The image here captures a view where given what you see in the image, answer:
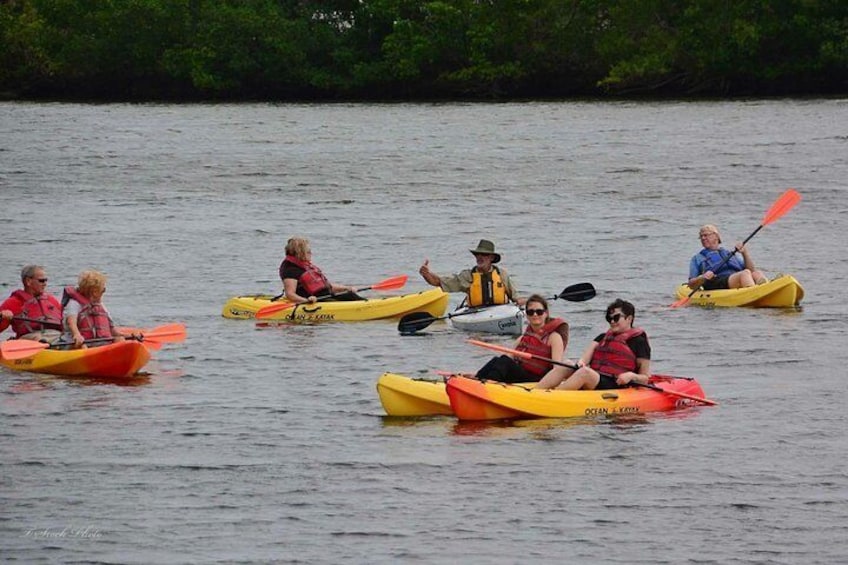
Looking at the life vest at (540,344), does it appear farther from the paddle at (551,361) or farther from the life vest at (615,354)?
the life vest at (615,354)

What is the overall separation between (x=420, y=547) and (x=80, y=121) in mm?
53037

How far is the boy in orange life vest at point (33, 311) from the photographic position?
1683cm

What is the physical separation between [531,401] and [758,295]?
7.42m

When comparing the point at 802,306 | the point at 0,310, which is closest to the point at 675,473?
the point at 0,310

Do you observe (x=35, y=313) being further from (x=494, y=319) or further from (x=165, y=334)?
(x=494, y=319)

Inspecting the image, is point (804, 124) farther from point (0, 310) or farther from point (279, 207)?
point (0, 310)

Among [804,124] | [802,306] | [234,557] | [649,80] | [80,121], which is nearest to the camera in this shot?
[234,557]

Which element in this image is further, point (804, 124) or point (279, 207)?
point (804, 124)

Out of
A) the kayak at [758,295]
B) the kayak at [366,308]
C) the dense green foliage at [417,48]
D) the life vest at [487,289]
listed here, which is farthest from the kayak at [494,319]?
the dense green foliage at [417,48]

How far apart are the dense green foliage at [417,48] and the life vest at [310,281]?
4939cm

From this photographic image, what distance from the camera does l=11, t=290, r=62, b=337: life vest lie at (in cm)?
1697

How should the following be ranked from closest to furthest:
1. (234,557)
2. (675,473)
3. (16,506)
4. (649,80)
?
(234,557), (16,506), (675,473), (649,80)

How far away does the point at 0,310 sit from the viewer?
55.1 ft

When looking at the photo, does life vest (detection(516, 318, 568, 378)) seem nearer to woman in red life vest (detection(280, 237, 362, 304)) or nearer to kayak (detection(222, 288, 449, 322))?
kayak (detection(222, 288, 449, 322))
